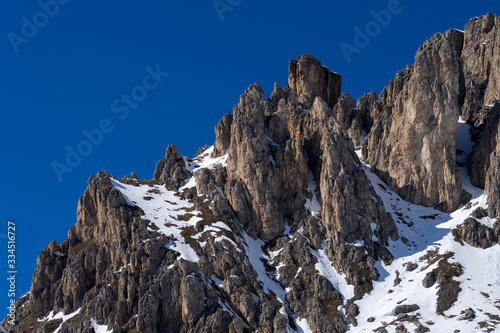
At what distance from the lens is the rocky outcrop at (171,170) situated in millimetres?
189375

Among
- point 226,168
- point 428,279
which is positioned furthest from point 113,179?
point 428,279

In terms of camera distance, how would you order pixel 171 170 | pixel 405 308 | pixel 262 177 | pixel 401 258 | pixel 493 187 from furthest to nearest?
pixel 171 170, pixel 262 177, pixel 493 187, pixel 401 258, pixel 405 308

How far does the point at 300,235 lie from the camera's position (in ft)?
536

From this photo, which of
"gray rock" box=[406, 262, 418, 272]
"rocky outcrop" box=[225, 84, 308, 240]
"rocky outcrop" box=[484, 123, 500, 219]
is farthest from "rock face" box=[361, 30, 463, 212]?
"rocky outcrop" box=[225, 84, 308, 240]

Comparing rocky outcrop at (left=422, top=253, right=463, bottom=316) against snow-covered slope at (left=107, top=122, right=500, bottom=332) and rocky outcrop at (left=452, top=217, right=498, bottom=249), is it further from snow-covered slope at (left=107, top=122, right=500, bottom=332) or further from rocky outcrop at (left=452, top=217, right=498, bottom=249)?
rocky outcrop at (left=452, top=217, right=498, bottom=249)

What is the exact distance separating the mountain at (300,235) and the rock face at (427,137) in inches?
16.1

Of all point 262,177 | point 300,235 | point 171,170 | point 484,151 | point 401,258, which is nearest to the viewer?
point 401,258

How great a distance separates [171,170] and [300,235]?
168 feet

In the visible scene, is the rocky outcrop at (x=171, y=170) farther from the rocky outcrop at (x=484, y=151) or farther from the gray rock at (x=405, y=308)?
the rocky outcrop at (x=484, y=151)

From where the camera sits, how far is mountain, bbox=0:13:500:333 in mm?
138875

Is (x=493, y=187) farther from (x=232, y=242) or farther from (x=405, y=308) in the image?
(x=232, y=242)

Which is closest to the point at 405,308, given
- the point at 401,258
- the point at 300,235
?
the point at 401,258

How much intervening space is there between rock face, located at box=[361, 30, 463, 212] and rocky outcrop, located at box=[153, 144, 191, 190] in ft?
202

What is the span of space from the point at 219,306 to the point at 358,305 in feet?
109
